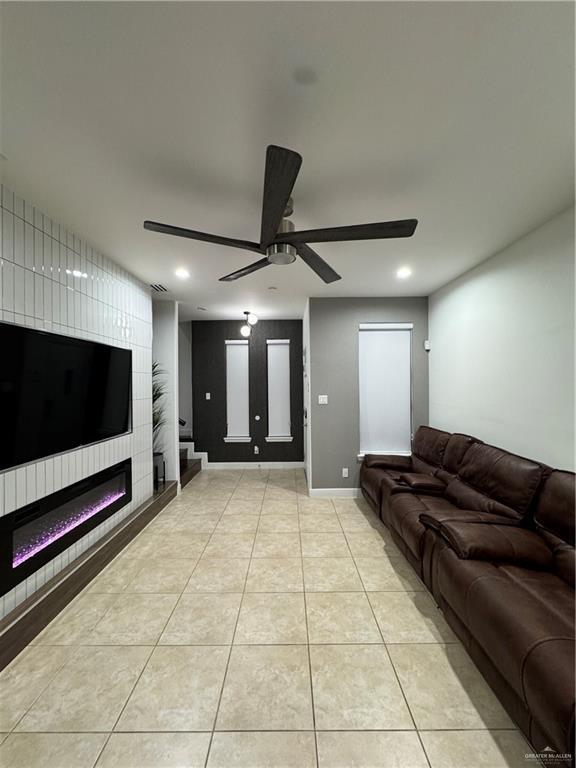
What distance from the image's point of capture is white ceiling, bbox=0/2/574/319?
1.05 meters

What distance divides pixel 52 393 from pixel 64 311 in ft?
2.07

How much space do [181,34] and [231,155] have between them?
1.86ft

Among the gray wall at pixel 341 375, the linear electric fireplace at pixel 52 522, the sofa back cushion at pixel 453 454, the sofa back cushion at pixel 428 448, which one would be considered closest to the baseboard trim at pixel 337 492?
the gray wall at pixel 341 375

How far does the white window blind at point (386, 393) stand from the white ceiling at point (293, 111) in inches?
83.6

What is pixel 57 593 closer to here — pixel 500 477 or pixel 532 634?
pixel 532 634

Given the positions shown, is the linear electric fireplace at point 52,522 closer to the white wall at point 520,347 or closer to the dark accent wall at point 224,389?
the dark accent wall at point 224,389

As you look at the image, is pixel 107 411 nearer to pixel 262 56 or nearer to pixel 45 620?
pixel 45 620

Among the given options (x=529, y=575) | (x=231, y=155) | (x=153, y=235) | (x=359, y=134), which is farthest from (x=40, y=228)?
(x=529, y=575)

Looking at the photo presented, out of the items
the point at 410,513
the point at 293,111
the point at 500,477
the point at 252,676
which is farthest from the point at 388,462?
the point at 293,111

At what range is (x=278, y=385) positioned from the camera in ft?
19.6

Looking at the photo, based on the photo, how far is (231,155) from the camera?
1.64 m

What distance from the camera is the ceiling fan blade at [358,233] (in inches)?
61.7

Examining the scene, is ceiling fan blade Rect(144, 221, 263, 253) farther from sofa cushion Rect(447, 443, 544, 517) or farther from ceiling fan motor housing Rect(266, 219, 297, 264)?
sofa cushion Rect(447, 443, 544, 517)

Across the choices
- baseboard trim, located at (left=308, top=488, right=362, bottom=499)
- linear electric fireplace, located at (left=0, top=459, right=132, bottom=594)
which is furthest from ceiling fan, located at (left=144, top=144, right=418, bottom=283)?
baseboard trim, located at (left=308, top=488, right=362, bottom=499)
